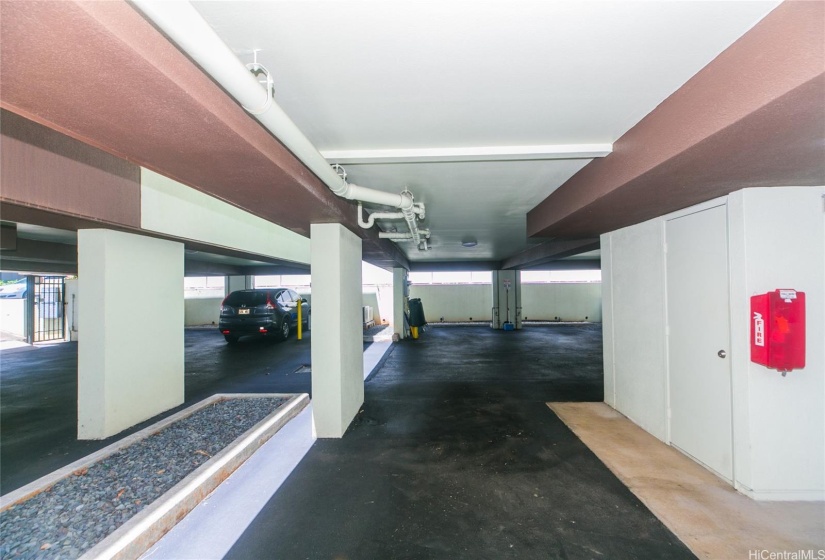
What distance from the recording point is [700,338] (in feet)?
10.1

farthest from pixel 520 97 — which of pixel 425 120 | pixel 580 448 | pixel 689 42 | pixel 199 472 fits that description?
pixel 199 472

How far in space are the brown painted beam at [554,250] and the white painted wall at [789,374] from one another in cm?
319

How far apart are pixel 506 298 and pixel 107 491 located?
41.6 ft

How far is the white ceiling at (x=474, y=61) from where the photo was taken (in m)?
1.34

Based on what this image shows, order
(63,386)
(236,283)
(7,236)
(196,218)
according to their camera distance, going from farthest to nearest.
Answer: (236,283) < (63,386) < (7,236) < (196,218)

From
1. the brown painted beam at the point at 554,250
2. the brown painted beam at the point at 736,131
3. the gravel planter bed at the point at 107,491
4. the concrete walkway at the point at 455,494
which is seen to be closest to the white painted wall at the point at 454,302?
the brown painted beam at the point at 554,250

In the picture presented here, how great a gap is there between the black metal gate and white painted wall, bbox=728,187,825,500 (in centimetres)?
1670

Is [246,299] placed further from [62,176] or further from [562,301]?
[562,301]

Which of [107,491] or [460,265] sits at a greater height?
[460,265]

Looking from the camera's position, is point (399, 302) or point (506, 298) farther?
point (506, 298)

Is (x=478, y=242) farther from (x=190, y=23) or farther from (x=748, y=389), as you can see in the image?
(x=190, y=23)

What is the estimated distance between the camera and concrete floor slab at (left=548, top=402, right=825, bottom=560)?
2082mm

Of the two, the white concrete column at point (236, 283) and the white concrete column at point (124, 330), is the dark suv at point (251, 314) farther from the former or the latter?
the white concrete column at point (124, 330)

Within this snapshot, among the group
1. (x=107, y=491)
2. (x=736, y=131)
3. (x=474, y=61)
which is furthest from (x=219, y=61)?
(x=107, y=491)
